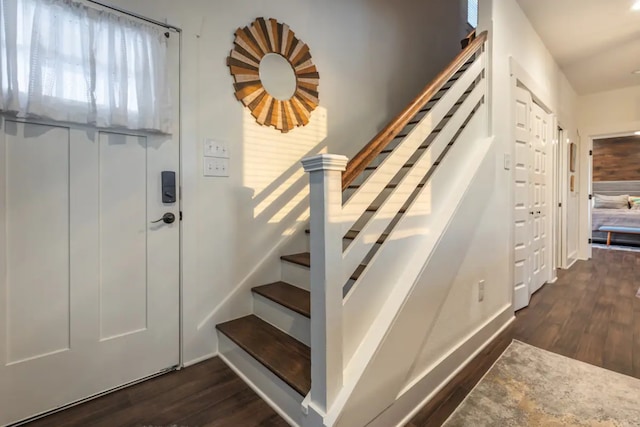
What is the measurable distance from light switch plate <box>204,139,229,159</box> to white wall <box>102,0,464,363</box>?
0.04 m

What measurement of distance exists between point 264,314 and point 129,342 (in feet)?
2.48

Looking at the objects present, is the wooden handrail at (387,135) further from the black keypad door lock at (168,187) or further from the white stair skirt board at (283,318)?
the black keypad door lock at (168,187)

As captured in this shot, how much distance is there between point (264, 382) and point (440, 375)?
981 millimetres

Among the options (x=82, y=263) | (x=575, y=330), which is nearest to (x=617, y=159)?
(x=575, y=330)

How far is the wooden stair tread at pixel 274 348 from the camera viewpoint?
140cm

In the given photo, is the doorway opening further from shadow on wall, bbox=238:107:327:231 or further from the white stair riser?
the white stair riser

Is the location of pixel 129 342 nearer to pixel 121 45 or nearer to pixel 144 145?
pixel 144 145

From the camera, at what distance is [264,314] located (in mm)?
1977

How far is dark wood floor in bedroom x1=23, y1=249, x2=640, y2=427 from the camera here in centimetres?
142

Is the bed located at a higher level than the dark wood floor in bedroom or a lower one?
higher

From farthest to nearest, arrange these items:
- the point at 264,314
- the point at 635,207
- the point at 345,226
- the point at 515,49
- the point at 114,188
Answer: the point at 635,207 → the point at 515,49 → the point at 264,314 → the point at 114,188 → the point at 345,226

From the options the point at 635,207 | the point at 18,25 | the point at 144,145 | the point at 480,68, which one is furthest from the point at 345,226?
the point at 635,207

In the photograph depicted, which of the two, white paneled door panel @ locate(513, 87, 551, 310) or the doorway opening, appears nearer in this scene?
white paneled door panel @ locate(513, 87, 551, 310)

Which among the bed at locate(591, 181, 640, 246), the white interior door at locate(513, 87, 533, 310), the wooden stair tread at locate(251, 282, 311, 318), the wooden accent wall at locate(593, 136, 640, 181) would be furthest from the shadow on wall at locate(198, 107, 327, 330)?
the wooden accent wall at locate(593, 136, 640, 181)
